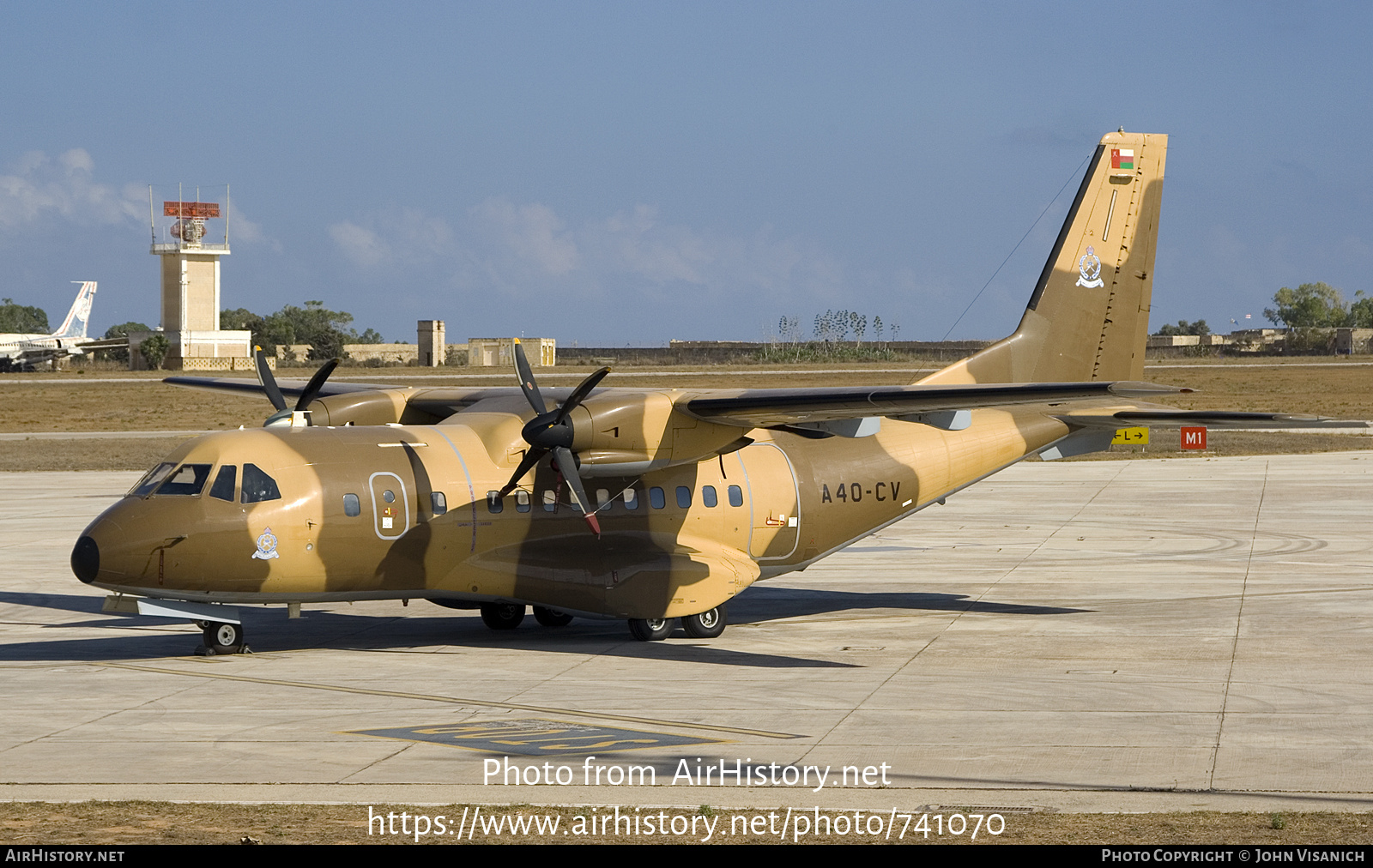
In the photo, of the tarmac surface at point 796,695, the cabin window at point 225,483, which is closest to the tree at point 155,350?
the tarmac surface at point 796,695

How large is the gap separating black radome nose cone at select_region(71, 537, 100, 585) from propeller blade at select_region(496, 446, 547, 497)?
5051 mm

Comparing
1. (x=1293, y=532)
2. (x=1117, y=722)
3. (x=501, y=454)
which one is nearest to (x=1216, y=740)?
(x=1117, y=722)

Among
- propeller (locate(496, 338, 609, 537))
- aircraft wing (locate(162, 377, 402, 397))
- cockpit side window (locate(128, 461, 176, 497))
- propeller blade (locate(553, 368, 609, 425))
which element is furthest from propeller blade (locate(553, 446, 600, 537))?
aircraft wing (locate(162, 377, 402, 397))

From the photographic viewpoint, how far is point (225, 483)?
1758 centimetres

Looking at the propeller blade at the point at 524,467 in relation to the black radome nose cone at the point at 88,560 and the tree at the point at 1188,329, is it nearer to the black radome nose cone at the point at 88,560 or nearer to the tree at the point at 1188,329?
the black radome nose cone at the point at 88,560

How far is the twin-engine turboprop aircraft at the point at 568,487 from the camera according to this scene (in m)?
17.4

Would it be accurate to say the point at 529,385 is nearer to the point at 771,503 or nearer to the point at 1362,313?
the point at 771,503

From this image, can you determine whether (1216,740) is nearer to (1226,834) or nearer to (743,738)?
(1226,834)

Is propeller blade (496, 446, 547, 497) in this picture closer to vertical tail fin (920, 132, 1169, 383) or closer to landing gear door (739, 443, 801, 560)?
landing gear door (739, 443, 801, 560)

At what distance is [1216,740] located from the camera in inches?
524

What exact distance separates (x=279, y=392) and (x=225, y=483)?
4752 millimetres

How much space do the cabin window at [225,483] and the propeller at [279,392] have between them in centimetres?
235
